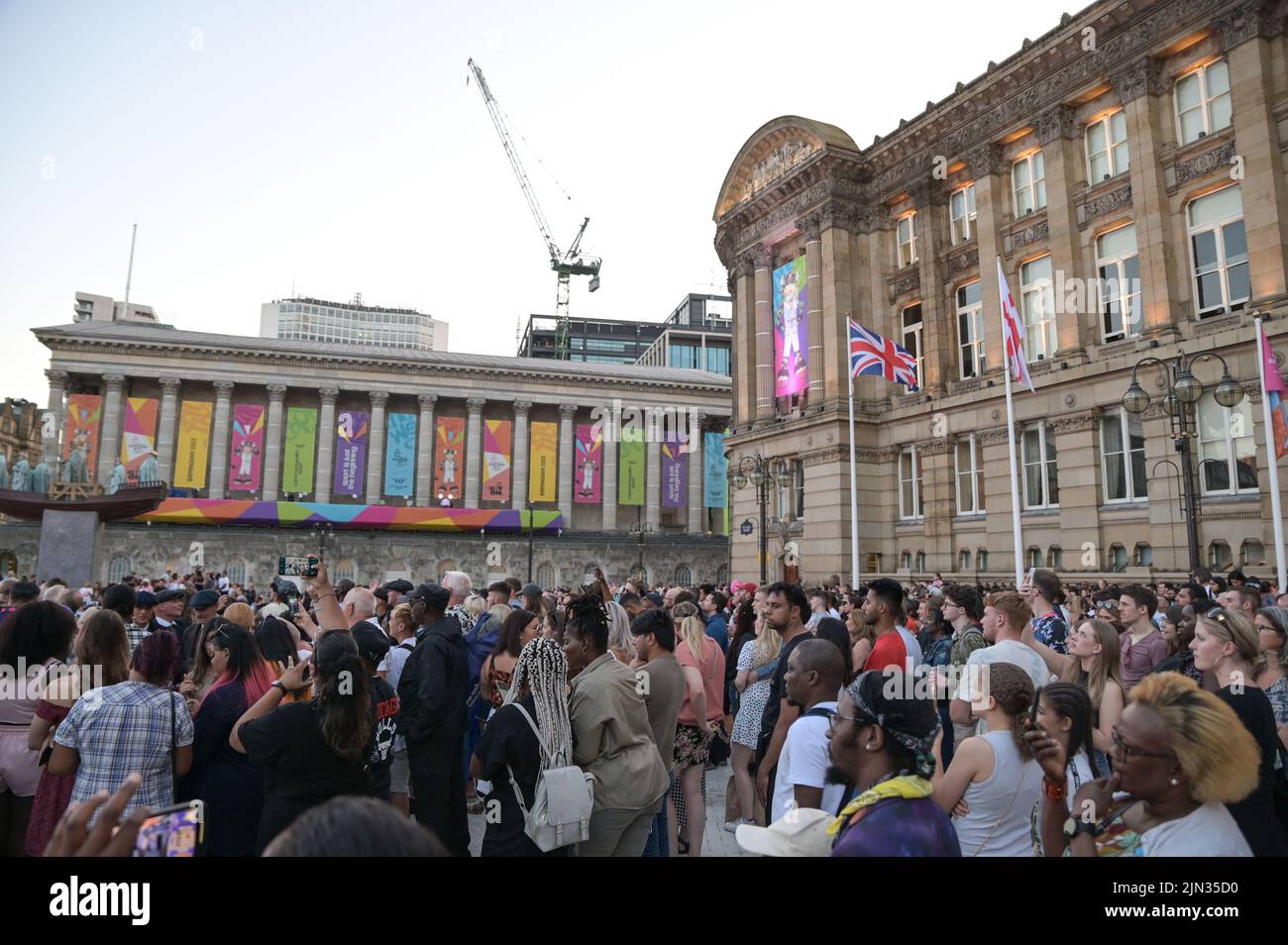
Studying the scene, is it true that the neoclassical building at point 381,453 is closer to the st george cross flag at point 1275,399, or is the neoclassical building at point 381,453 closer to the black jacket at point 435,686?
the st george cross flag at point 1275,399

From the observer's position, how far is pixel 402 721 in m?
6.53

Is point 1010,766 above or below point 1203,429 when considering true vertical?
below

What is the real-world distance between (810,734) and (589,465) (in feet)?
204

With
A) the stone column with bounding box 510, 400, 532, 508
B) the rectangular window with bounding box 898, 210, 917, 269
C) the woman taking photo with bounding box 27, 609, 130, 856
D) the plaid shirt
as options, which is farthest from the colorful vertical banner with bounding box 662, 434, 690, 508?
the plaid shirt

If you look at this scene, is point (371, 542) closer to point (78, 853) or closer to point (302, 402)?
point (302, 402)

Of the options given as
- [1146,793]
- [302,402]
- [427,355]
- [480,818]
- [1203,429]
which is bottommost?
[480,818]

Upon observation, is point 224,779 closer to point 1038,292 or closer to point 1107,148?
point 1038,292

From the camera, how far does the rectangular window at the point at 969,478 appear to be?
1044 inches

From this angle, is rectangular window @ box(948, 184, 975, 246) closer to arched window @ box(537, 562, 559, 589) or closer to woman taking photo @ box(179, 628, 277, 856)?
woman taking photo @ box(179, 628, 277, 856)

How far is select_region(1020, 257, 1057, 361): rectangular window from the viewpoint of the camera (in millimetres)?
24953

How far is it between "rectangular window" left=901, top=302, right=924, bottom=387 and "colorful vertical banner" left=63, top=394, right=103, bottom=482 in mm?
56746
